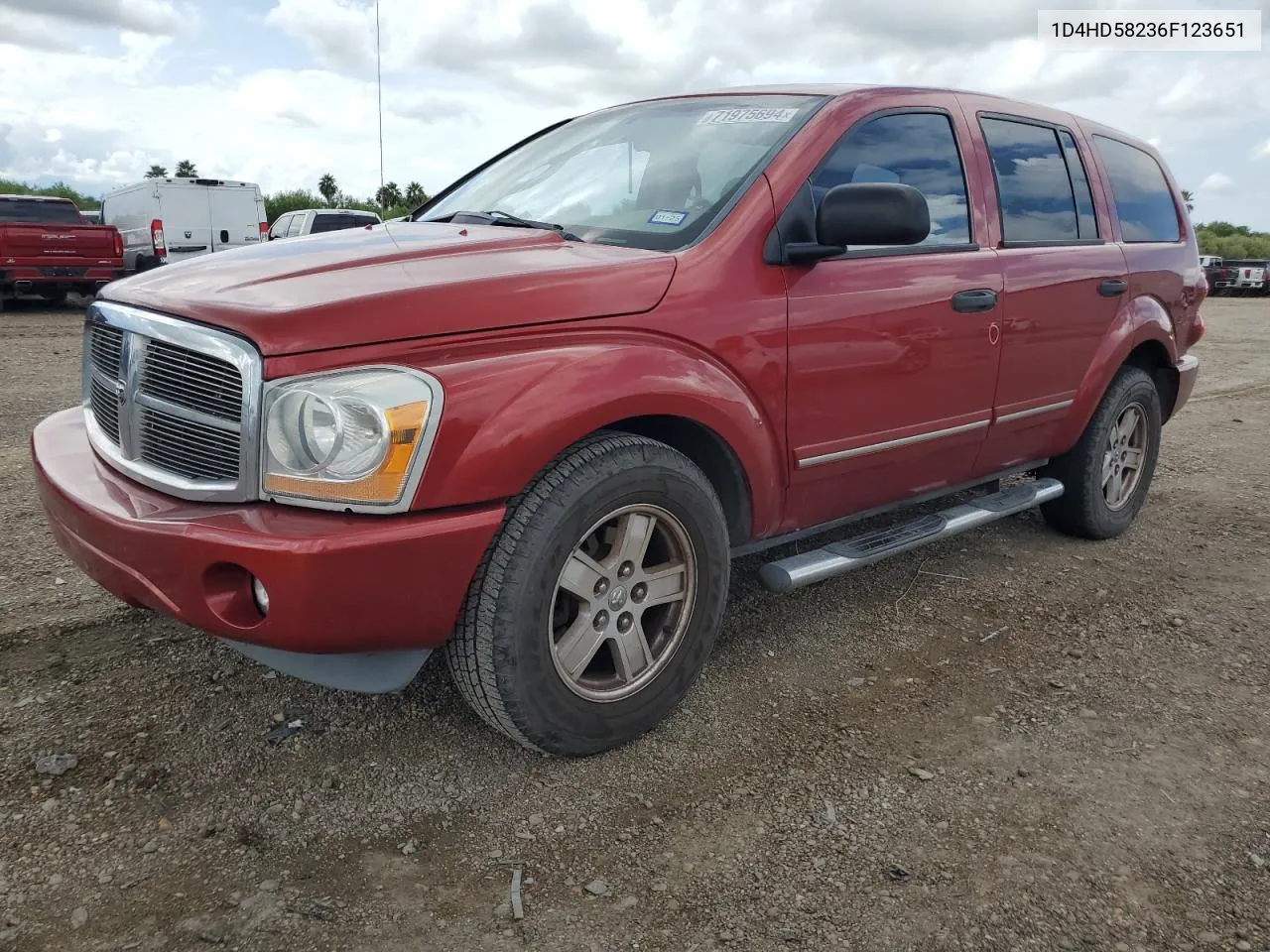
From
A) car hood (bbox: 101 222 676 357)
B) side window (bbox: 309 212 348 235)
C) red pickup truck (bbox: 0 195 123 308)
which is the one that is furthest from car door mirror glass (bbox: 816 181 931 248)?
side window (bbox: 309 212 348 235)

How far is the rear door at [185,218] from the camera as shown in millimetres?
15977

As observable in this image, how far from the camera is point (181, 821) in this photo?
2.22m

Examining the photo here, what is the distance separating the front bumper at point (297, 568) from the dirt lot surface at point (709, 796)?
440 millimetres

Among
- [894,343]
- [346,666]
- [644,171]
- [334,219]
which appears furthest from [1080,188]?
[334,219]

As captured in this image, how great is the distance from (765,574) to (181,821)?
1.69 metres

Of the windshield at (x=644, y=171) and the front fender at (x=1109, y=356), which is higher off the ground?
the windshield at (x=644, y=171)

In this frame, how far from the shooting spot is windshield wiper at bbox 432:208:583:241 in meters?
2.84

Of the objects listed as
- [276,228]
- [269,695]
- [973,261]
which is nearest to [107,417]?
[269,695]

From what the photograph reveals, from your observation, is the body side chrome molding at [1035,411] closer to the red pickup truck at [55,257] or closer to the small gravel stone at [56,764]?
the small gravel stone at [56,764]

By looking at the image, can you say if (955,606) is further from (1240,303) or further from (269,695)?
(1240,303)

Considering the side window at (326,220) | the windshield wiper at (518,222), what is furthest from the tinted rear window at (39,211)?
the windshield wiper at (518,222)

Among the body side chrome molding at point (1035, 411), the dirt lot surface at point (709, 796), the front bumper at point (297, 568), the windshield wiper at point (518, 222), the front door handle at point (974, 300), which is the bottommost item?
the dirt lot surface at point (709, 796)

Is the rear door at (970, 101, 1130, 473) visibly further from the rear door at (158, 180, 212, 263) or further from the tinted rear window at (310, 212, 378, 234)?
the rear door at (158, 180, 212, 263)

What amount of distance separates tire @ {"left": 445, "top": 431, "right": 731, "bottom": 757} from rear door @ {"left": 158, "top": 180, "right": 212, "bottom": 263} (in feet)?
52.0
